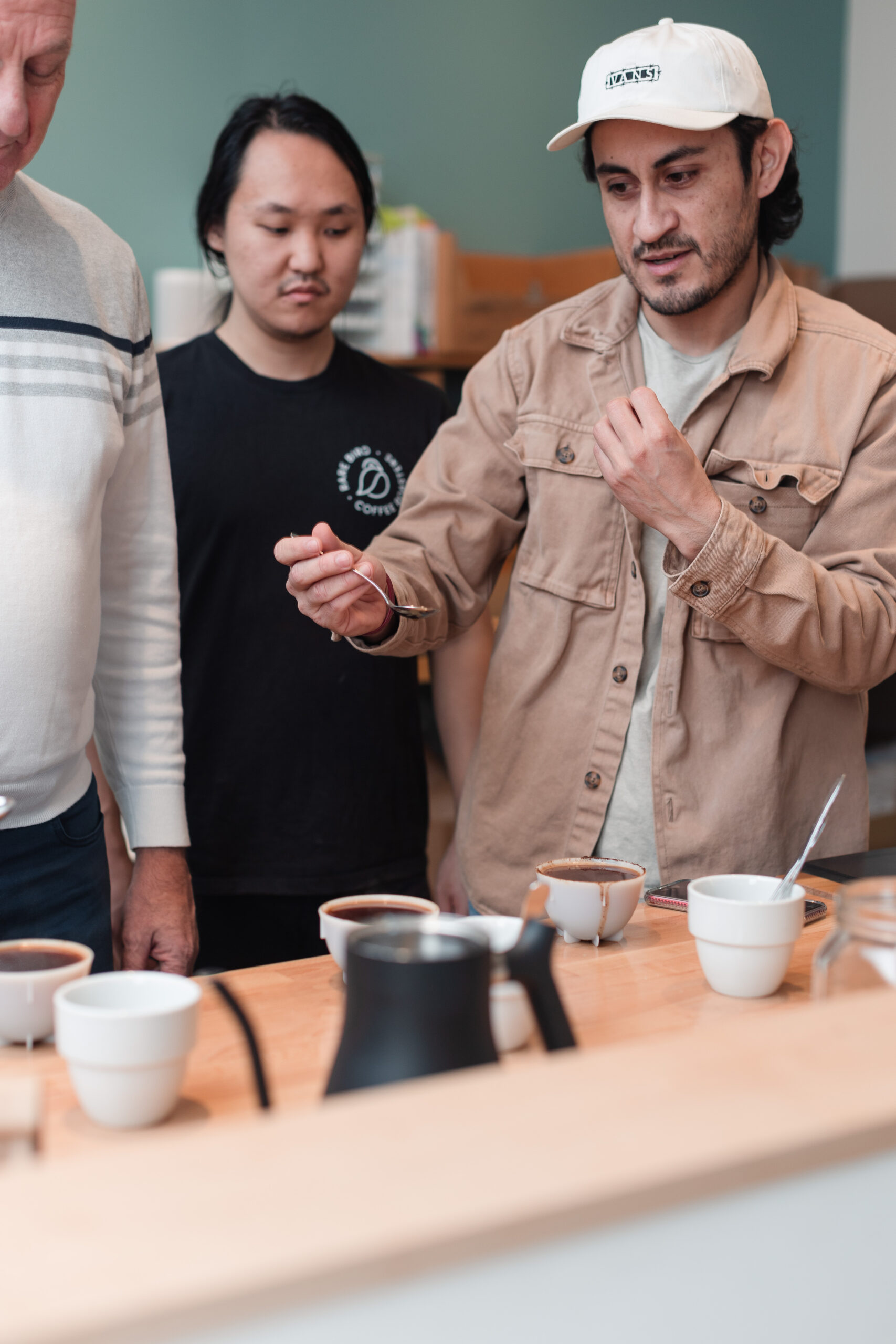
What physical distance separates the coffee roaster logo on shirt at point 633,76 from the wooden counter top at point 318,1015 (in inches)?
39.5

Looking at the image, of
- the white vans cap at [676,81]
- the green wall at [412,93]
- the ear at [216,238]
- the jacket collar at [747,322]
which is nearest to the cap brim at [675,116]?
the white vans cap at [676,81]

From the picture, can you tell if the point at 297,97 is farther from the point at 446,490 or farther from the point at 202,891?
the point at 202,891

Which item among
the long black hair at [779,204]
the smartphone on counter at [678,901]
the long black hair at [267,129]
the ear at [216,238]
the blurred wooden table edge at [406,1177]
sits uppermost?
the long black hair at [267,129]

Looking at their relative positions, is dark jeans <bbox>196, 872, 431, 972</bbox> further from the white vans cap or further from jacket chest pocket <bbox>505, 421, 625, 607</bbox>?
the white vans cap

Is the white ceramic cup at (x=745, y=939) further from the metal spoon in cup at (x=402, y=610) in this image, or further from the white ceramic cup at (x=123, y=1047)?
the metal spoon in cup at (x=402, y=610)

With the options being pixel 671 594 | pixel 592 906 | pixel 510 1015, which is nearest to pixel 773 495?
pixel 671 594

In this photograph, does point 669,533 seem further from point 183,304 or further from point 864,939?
point 183,304

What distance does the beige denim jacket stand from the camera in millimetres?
1614

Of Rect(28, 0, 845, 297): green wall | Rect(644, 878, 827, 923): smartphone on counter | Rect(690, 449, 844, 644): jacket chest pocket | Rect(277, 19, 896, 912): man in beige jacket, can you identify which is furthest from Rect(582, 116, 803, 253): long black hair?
Rect(28, 0, 845, 297): green wall

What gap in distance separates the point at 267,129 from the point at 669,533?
112 cm

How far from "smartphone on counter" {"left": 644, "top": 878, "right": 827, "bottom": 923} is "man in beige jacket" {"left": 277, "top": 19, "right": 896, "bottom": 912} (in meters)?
0.19

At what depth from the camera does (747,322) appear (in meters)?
1.70

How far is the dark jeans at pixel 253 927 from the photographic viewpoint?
207 cm

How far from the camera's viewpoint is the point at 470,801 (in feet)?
5.99
